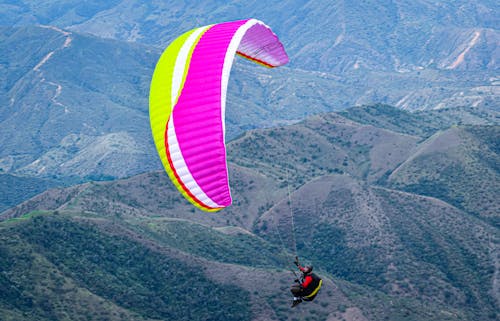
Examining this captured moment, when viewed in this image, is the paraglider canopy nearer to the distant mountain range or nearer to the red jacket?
the red jacket

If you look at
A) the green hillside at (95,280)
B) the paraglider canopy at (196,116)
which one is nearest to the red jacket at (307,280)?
the paraglider canopy at (196,116)

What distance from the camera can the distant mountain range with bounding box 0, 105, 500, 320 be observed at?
81000 millimetres

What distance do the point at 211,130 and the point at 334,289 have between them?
49.1 m

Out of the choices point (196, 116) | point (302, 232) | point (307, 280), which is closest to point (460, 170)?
point (302, 232)

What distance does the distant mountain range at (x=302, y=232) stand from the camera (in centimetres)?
8100

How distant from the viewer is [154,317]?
77.4 m

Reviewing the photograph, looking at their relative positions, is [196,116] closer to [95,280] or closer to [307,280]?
[307,280]

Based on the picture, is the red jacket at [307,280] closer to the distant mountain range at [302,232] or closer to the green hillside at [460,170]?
the distant mountain range at [302,232]

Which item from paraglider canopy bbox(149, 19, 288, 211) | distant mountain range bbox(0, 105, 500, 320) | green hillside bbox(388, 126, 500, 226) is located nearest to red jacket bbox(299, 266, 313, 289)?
paraglider canopy bbox(149, 19, 288, 211)

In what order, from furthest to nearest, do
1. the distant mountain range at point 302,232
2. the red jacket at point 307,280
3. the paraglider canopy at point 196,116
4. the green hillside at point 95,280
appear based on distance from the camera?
the distant mountain range at point 302,232 → the green hillside at point 95,280 → the red jacket at point 307,280 → the paraglider canopy at point 196,116

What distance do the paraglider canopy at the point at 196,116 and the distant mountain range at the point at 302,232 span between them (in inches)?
1088

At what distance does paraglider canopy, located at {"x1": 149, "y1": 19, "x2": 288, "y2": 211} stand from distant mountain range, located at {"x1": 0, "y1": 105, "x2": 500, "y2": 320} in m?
27.6

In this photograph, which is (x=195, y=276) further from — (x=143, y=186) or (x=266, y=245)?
(x=143, y=186)

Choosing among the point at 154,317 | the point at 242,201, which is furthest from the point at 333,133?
the point at 154,317
